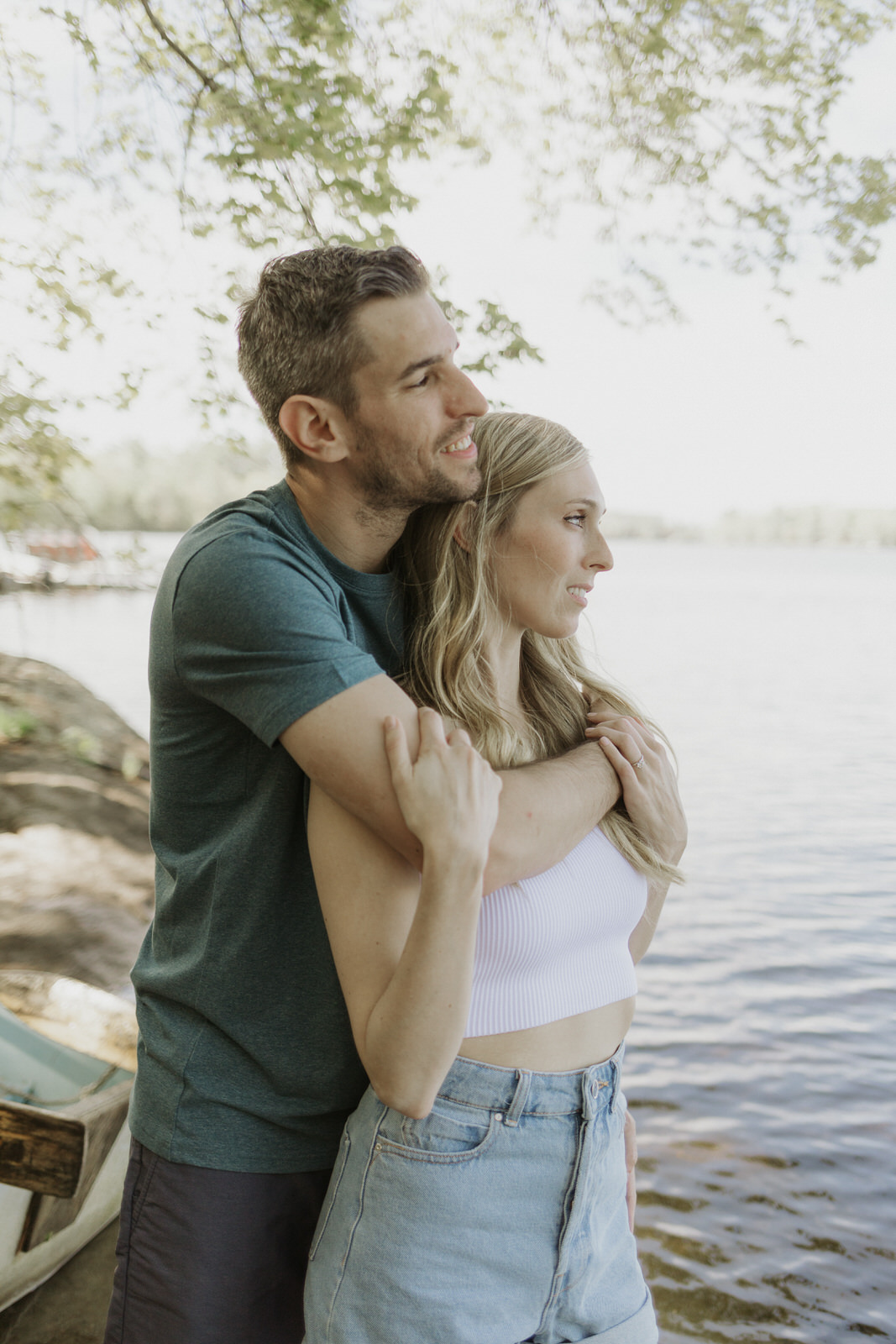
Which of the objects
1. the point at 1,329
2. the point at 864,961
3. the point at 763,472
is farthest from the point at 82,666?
the point at 763,472

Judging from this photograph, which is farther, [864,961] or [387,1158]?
[864,961]

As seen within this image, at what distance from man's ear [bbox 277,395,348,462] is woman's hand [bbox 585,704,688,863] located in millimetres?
726

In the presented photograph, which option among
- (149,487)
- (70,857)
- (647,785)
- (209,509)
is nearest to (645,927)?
(647,785)

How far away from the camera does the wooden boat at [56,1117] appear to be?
95.0 inches

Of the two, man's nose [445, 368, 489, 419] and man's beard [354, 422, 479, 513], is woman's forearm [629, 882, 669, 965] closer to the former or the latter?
man's beard [354, 422, 479, 513]

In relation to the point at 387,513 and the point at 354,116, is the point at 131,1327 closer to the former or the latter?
the point at 387,513

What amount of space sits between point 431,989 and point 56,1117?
62.9 inches

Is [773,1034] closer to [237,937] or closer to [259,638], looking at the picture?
[237,937]

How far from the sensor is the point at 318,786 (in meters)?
1.51

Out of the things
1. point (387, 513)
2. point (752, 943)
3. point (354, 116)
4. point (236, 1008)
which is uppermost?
point (354, 116)

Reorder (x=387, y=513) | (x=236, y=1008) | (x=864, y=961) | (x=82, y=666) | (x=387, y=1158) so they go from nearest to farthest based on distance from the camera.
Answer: (x=387, y=1158) → (x=236, y=1008) → (x=387, y=513) → (x=864, y=961) → (x=82, y=666)

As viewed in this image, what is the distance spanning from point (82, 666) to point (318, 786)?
1924 cm

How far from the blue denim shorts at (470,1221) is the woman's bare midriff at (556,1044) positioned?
0.03 meters

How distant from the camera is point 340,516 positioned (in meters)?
1.78
